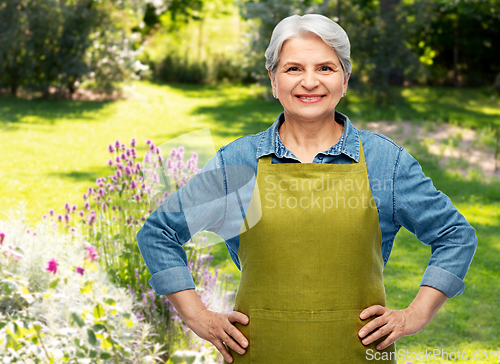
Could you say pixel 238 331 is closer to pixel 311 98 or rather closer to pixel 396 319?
pixel 396 319

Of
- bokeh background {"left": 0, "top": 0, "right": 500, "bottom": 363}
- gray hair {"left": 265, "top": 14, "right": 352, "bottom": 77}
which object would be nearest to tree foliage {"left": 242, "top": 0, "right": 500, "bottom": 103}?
bokeh background {"left": 0, "top": 0, "right": 500, "bottom": 363}

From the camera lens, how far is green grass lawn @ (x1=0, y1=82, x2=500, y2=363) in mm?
4336

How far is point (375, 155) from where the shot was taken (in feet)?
5.64

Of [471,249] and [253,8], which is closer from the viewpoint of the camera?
[471,249]

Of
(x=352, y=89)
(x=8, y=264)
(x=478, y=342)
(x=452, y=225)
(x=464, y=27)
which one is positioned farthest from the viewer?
(x=464, y=27)

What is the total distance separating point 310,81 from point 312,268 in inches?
23.3

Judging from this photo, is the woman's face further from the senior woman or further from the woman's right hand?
the woman's right hand

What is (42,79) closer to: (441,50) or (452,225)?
(441,50)

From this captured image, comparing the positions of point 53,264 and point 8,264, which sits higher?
point 53,264

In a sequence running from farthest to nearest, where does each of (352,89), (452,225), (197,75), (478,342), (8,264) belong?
1. (197,75)
2. (352,89)
3. (478,342)
4. (8,264)
5. (452,225)

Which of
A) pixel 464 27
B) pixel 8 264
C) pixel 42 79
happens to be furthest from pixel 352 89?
pixel 8 264

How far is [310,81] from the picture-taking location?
1700mm

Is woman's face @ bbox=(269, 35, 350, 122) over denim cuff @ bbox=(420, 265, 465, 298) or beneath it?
over

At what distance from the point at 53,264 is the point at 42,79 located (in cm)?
1270
